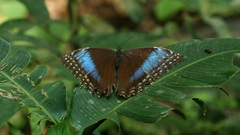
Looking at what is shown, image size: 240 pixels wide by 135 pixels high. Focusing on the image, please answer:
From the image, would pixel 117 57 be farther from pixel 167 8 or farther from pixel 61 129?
pixel 167 8

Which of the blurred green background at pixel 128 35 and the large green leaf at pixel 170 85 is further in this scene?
the blurred green background at pixel 128 35

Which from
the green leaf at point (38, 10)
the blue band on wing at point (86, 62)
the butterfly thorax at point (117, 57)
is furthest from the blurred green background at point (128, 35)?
the butterfly thorax at point (117, 57)

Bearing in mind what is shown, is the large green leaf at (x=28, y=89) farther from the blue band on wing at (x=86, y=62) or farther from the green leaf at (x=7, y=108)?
the blue band on wing at (x=86, y=62)

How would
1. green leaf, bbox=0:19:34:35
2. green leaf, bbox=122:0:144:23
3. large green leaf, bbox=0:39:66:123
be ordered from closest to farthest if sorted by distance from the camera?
large green leaf, bbox=0:39:66:123, green leaf, bbox=0:19:34:35, green leaf, bbox=122:0:144:23

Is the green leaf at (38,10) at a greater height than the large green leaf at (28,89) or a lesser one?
greater

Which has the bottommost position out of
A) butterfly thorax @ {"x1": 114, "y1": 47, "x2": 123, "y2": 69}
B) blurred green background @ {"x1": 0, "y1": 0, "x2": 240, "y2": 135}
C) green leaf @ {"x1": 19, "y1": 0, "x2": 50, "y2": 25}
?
blurred green background @ {"x1": 0, "y1": 0, "x2": 240, "y2": 135}

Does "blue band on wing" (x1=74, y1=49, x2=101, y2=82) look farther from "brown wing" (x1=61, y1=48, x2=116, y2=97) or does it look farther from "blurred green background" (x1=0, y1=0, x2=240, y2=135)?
"blurred green background" (x1=0, y1=0, x2=240, y2=135)

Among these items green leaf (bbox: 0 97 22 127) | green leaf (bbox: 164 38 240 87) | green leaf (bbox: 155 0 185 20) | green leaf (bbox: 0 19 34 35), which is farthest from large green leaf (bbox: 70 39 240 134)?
green leaf (bbox: 155 0 185 20)

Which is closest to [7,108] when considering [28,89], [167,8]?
[28,89]
